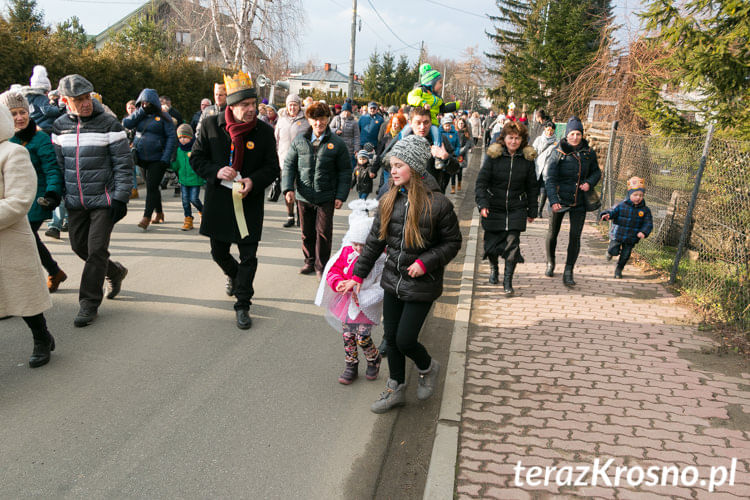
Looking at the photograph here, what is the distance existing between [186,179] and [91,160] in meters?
4.03

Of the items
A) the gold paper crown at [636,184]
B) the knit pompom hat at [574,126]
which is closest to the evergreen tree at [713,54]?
the gold paper crown at [636,184]

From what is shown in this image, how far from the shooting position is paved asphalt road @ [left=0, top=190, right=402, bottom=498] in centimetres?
317

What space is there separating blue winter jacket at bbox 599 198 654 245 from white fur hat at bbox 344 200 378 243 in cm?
451

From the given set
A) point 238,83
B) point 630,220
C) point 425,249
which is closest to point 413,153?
point 425,249

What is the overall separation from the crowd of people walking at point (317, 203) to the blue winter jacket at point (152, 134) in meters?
0.04

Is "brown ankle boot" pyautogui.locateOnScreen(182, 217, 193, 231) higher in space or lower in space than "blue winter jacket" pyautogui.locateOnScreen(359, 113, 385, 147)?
lower

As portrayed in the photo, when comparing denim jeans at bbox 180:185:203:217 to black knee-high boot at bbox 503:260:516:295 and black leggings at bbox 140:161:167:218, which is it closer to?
black leggings at bbox 140:161:167:218

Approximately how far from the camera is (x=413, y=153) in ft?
11.8

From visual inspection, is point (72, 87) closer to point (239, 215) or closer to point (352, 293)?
point (239, 215)

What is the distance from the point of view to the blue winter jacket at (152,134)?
8812mm

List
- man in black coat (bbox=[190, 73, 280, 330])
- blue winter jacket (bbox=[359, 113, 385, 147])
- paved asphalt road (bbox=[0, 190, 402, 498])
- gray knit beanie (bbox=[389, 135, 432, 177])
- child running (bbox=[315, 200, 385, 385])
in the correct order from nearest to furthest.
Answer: paved asphalt road (bbox=[0, 190, 402, 498]), gray knit beanie (bbox=[389, 135, 432, 177]), child running (bbox=[315, 200, 385, 385]), man in black coat (bbox=[190, 73, 280, 330]), blue winter jacket (bbox=[359, 113, 385, 147])

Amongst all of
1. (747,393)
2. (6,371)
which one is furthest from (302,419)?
(747,393)

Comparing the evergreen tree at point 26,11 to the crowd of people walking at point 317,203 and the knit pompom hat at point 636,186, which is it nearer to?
the crowd of people walking at point 317,203

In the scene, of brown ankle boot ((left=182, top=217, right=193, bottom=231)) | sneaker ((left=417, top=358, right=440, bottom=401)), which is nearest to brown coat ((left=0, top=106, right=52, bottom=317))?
sneaker ((left=417, top=358, right=440, bottom=401))
